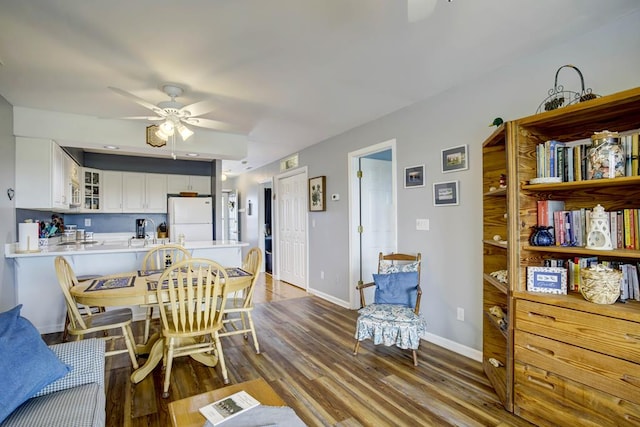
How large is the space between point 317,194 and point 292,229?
1158 millimetres

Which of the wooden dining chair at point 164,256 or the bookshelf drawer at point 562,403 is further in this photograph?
the wooden dining chair at point 164,256

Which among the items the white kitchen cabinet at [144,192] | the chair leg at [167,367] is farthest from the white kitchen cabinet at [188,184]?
the chair leg at [167,367]

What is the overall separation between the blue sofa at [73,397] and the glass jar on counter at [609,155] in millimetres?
2731

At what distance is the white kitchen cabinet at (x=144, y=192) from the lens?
5.66 meters

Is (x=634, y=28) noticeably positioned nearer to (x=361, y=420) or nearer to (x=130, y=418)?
(x=361, y=420)

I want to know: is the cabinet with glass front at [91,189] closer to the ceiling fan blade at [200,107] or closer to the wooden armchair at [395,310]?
the ceiling fan blade at [200,107]

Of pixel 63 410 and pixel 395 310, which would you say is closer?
pixel 63 410

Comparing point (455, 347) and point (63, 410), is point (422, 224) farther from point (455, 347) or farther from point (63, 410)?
point (63, 410)

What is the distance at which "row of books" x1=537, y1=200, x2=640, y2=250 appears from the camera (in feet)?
5.75

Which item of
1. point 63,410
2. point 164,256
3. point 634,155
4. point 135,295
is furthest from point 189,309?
point 634,155

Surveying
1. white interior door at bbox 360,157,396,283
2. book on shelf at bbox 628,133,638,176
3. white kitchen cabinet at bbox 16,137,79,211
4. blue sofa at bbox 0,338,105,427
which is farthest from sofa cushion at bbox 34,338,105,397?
white interior door at bbox 360,157,396,283

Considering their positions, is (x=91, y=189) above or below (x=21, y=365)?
above

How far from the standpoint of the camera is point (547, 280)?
6.44ft

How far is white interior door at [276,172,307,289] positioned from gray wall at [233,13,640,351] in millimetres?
1740
